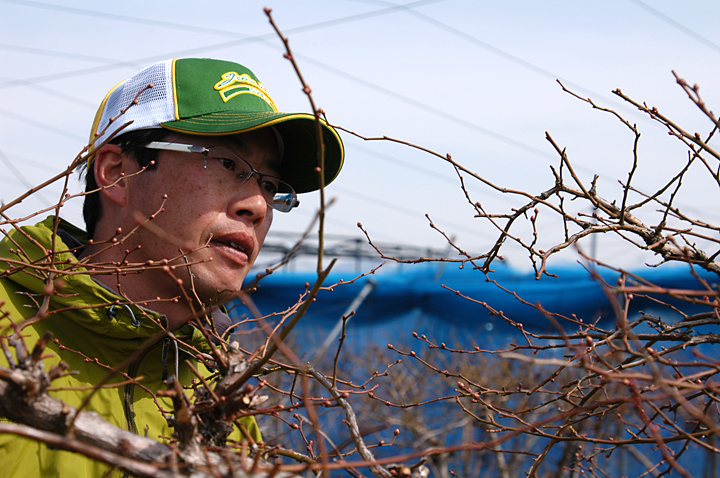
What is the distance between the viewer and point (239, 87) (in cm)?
240

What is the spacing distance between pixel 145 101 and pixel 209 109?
23 centimetres

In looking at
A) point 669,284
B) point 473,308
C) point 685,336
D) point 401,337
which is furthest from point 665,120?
point 401,337

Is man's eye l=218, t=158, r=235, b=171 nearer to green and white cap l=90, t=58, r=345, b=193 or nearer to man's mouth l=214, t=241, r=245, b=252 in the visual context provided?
green and white cap l=90, t=58, r=345, b=193

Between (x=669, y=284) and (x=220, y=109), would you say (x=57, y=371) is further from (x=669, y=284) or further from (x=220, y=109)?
(x=669, y=284)

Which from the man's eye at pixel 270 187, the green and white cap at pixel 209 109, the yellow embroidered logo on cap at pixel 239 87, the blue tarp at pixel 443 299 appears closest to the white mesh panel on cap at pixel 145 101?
the green and white cap at pixel 209 109

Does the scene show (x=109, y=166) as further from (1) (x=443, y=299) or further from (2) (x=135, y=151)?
(1) (x=443, y=299)

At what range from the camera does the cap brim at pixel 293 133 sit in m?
2.08

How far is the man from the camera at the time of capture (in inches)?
75.0

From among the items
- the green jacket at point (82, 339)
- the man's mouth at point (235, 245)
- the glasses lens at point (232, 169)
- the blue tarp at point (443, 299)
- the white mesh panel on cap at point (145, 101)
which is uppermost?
the blue tarp at point (443, 299)

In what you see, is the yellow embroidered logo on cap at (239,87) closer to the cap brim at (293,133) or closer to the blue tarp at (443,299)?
the cap brim at (293,133)

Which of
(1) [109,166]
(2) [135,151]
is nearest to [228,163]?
(2) [135,151]

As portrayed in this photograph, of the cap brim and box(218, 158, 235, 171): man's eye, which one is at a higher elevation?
the cap brim

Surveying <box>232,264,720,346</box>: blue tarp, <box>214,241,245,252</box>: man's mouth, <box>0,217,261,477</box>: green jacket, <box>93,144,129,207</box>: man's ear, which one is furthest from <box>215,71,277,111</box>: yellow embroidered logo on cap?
<box>232,264,720,346</box>: blue tarp

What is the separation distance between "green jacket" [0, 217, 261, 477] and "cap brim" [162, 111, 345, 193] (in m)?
0.61
